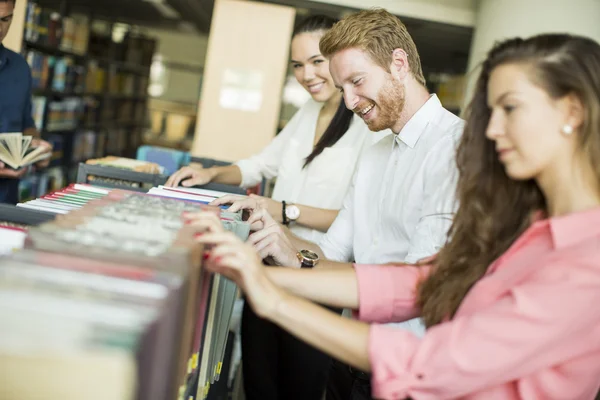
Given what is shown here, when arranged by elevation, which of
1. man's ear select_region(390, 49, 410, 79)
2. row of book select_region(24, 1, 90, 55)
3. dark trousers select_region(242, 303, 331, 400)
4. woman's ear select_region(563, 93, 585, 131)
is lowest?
dark trousers select_region(242, 303, 331, 400)

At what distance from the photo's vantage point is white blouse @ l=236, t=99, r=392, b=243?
2.18m

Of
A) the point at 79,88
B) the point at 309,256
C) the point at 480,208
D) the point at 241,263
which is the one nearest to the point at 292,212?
the point at 309,256

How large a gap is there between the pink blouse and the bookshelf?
4.33 meters

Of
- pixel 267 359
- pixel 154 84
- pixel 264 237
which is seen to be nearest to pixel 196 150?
pixel 267 359

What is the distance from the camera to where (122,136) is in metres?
7.93

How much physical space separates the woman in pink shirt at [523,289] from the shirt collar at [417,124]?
0.50 m

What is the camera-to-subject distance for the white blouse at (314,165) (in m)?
2.18

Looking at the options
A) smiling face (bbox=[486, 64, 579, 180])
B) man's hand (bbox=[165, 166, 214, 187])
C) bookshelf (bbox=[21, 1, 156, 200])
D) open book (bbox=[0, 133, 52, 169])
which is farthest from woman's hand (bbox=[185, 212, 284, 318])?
bookshelf (bbox=[21, 1, 156, 200])

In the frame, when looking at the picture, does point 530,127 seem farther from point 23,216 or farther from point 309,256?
point 23,216

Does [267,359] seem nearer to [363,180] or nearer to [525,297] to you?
[363,180]

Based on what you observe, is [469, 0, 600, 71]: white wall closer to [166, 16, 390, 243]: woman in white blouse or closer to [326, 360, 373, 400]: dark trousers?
[166, 16, 390, 243]: woman in white blouse

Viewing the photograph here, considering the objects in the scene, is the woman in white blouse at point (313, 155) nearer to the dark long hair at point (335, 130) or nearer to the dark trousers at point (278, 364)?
the dark long hair at point (335, 130)

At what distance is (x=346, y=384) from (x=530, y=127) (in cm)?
110

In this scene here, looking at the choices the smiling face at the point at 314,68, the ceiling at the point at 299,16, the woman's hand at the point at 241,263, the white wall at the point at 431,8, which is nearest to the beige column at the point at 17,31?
the ceiling at the point at 299,16
